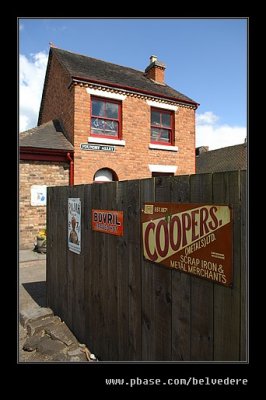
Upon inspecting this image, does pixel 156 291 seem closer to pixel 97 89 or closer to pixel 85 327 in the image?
pixel 85 327

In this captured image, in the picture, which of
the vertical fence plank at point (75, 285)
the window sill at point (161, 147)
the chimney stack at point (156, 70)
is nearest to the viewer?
the vertical fence plank at point (75, 285)

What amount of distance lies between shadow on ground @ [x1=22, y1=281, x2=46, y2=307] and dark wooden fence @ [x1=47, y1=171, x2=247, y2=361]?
120 cm

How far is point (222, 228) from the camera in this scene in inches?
71.3

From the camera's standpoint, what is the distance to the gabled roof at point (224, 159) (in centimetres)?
2459

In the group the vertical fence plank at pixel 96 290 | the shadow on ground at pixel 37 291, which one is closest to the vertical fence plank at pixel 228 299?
the vertical fence plank at pixel 96 290

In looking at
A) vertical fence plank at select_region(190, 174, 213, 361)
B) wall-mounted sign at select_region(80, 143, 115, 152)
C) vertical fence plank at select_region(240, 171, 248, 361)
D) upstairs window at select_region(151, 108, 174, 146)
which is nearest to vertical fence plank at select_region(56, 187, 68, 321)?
vertical fence plank at select_region(190, 174, 213, 361)

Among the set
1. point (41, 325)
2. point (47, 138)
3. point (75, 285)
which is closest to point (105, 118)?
point (47, 138)

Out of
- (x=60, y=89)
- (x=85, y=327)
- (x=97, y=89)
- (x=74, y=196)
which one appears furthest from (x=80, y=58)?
(x=85, y=327)

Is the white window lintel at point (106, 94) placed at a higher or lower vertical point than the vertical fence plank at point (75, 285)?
higher

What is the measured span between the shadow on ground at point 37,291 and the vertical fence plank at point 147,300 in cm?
321

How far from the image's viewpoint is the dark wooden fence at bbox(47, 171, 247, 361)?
1780 millimetres

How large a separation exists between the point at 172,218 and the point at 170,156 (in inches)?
445

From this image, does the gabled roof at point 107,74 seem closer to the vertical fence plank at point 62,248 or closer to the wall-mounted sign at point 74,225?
the vertical fence plank at point 62,248

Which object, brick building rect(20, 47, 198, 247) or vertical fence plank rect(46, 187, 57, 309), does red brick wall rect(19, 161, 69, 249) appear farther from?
vertical fence plank rect(46, 187, 57, 309)
